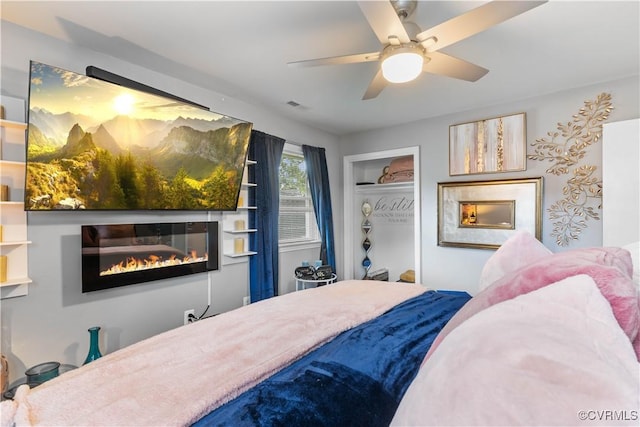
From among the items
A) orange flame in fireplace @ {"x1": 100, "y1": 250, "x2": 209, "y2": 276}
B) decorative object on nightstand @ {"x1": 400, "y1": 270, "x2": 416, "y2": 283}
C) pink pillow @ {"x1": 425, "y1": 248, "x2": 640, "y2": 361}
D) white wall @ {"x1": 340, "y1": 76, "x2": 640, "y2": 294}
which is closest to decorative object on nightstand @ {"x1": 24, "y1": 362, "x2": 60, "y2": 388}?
orange flame in fireplace @ {"x1": 100, "y1": 250, "x2": 209, "y2": 276}

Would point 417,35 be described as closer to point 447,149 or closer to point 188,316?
point 447,149

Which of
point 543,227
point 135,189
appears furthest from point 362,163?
point 135,189

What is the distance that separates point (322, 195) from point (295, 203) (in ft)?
1.26

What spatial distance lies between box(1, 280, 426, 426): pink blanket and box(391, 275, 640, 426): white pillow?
1.98 ft

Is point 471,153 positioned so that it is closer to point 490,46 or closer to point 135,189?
point 490,46

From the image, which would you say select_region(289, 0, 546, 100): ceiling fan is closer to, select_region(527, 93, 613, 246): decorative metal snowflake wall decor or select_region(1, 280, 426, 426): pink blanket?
select_region(1, 280, 426, 426): pink blanket

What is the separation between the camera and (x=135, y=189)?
221cm

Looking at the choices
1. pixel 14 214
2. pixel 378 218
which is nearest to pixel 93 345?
pixel 14 214

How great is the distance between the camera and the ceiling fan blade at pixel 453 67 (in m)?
1.67

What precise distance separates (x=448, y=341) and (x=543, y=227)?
3159mm

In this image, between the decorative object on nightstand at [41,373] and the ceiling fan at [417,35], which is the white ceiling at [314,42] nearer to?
the ceiling fan at [417,35]

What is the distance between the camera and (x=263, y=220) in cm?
325

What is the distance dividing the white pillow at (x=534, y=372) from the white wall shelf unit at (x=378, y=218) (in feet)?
12.6

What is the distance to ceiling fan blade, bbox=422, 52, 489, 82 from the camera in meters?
1.67
